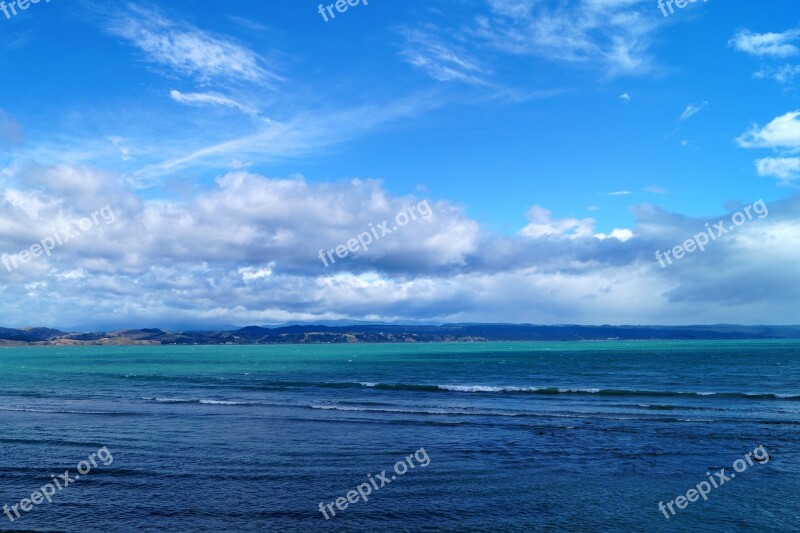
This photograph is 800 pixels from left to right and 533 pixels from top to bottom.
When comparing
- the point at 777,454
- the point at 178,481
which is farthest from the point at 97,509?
→ the point at 777,454

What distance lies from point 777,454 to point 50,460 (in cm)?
3479

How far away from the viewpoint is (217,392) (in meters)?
55.3

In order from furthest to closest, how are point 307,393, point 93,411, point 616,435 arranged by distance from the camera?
point 307,393 → point 93,411 → point 616,435

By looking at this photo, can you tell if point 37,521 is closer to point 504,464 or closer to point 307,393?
point 504,464
